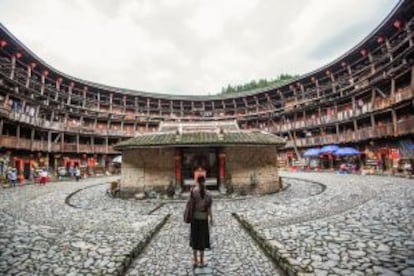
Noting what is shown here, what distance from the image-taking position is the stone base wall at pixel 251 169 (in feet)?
46.4

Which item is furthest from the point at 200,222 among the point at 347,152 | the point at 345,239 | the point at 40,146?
the point at 40,146

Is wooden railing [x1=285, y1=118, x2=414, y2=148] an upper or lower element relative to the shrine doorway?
upper

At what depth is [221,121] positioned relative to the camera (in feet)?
71.3

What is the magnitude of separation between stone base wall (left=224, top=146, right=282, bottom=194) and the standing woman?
9088mm

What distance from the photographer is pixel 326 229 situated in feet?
21.7

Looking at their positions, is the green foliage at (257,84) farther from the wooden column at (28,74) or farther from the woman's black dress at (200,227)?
the woman's black dress at (200,227)

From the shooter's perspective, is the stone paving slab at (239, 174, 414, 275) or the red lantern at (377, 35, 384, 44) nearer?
the stone paving slab at (239, 174, 414, 275)

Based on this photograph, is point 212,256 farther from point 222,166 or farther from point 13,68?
point 13,68

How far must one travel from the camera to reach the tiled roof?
13086 mm

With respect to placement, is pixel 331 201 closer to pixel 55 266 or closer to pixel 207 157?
pixel 207 157

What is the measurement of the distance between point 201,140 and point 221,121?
28.6 ft

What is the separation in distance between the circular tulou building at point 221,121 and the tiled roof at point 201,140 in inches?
2.9

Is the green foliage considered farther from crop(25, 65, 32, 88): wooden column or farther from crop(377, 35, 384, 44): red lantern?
crop(25, 65, 32, 88): wooden column

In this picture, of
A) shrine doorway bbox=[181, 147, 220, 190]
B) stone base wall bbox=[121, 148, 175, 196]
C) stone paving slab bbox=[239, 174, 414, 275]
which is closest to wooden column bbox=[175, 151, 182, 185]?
stone base wall bbox=[121, 148, 175, 196]
